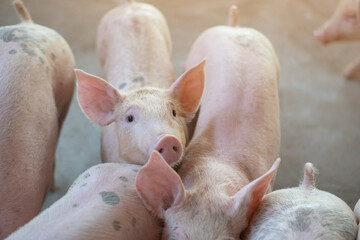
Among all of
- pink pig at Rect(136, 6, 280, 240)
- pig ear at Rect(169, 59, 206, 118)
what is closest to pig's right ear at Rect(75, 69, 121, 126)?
pig ear at Rect(169, 59, 206, 118)

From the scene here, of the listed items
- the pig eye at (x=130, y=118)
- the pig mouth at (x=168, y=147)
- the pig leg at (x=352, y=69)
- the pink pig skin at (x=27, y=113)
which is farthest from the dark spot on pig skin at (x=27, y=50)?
the pig leg at (x=352, y=69)

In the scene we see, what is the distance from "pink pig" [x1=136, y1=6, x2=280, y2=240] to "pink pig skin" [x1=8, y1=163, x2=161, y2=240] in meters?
0.06

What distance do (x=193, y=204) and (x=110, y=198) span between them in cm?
26

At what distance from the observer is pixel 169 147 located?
60.9 inches

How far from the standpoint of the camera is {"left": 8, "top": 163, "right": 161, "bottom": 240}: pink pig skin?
1273mm

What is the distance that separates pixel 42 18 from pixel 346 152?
7.82 feet

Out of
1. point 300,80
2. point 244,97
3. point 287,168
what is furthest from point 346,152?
point 244,97

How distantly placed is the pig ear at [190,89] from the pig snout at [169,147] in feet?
1.14

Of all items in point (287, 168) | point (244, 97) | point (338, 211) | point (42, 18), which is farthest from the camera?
point (42, 18)

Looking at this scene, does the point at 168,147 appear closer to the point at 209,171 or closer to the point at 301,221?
the point at 209,171

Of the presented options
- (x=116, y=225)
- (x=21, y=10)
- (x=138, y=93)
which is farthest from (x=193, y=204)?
(x=21, y=10)

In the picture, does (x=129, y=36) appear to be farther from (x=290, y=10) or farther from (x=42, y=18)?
(x=290, y=10)

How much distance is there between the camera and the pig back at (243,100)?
187 cm

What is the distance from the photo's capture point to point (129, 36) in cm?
233
